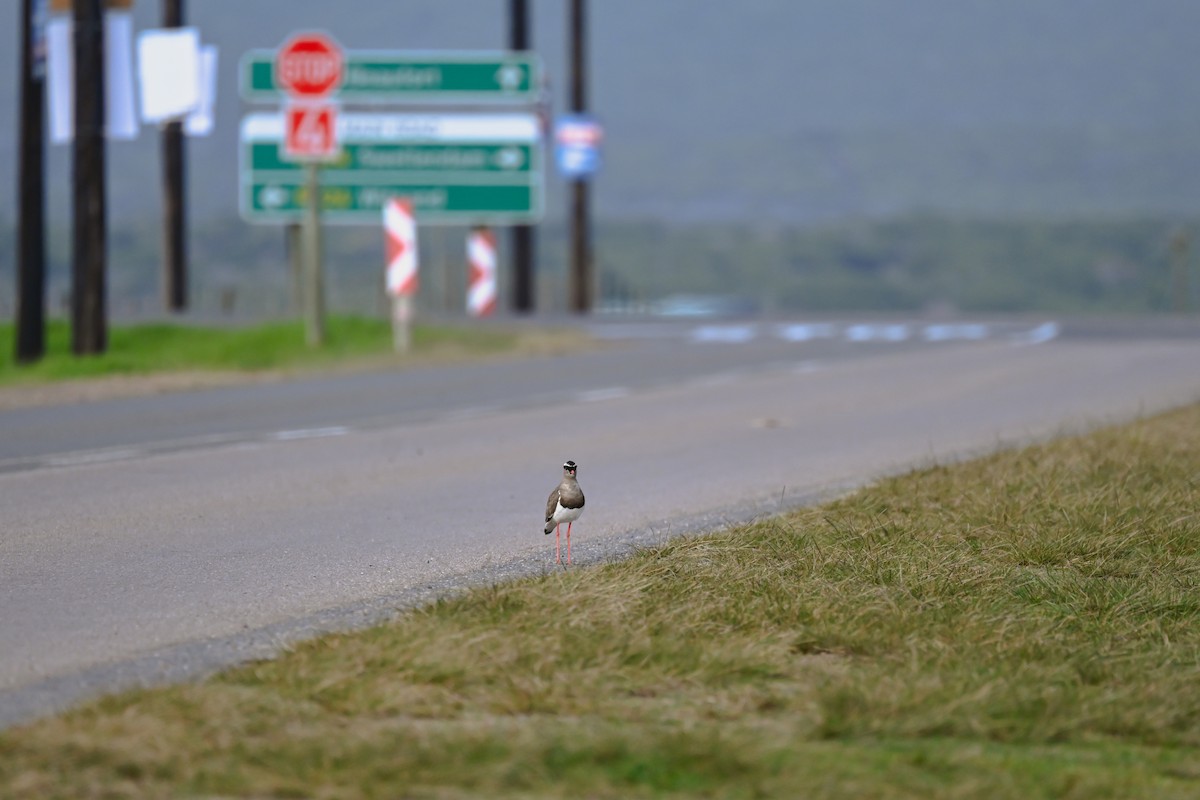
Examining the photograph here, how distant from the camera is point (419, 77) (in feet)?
112

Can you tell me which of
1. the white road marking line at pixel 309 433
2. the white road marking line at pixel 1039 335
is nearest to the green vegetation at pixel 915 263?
the white road marking line at pixel 1039 335

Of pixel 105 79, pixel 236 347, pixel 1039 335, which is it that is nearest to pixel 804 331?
pixel 1039 335

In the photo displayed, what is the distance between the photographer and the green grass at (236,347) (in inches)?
898

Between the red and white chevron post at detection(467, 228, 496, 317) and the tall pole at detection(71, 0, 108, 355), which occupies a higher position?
the tall pole at detection(71, 0, 108, 355)

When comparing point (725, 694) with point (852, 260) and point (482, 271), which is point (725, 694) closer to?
point (482, 271)

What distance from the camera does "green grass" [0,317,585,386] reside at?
22797mm

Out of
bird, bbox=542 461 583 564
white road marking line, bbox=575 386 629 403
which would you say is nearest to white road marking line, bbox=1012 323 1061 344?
white road marking line, bbox=575 386 629 403

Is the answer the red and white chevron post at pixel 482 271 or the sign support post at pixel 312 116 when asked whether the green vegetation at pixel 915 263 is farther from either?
the sign support post at pixel 312 116

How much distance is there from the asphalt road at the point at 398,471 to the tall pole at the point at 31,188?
265 inches

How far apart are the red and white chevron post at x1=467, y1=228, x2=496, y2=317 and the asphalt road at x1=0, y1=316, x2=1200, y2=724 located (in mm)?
11032

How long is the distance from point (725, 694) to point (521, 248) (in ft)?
116

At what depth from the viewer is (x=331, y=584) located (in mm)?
7777

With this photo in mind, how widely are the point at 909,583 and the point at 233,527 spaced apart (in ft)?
11.2

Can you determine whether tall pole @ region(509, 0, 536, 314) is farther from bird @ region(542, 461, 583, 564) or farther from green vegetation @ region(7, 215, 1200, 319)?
green vegetation @ region(7, 215, 1200, 319)
